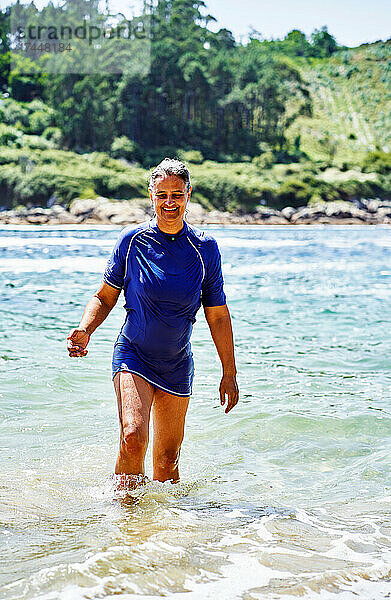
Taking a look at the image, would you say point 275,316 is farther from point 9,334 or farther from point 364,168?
point 364,168

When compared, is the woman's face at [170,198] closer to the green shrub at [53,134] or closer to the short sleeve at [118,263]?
the short sleeve at [118,263]

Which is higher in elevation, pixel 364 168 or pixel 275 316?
pixel 364 168

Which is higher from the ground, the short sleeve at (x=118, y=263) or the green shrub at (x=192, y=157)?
the green shrub at (x=192, y=157)

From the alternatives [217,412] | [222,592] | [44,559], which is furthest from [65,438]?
[222,592]

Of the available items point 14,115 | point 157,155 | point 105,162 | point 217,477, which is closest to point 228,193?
point 105,162

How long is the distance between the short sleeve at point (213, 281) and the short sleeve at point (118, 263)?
0.52m

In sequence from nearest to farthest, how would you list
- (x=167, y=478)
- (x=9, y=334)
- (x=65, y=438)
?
(x=167, y=478)
(x=65, y=438)
(x=9, y=334)

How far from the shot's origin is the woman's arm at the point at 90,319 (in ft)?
13.2

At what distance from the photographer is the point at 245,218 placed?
65.7 meters

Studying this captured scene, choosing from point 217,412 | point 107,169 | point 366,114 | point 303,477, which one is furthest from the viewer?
point 366,114

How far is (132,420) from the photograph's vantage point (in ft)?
13.0

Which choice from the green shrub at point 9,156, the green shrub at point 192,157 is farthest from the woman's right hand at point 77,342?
the green shrub at point 192,157

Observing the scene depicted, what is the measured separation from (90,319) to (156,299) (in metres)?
0.44

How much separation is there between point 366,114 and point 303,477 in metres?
132
